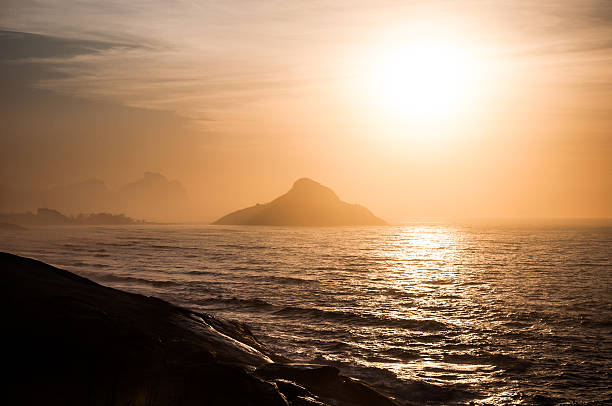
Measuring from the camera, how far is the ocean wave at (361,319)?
25.2 meters

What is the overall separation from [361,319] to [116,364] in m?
19.9

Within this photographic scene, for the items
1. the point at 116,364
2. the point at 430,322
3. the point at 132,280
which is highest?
the point at 116,364

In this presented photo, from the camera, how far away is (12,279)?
11859mm

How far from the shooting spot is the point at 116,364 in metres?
9.30

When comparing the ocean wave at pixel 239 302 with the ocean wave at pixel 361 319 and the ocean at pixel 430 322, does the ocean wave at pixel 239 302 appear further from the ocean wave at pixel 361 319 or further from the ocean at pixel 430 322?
the ocean wave at pixel 361 319

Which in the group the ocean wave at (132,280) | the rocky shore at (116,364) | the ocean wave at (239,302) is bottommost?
the ocean wave at (132,280)

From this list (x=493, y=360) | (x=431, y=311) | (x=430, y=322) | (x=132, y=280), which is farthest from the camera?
(x=132, y=280)

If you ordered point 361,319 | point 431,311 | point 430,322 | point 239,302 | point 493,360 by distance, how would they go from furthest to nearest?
1. point 239,302
2. point 431,311
3. point 361,319
4. point 430,322
5. point 493,360

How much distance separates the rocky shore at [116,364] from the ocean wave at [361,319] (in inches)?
546

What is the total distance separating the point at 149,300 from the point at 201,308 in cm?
1473

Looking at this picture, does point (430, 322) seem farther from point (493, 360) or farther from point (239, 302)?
point (239, 302)

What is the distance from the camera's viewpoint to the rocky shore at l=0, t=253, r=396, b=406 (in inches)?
333

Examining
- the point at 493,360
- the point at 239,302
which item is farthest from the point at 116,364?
the point at 239,302

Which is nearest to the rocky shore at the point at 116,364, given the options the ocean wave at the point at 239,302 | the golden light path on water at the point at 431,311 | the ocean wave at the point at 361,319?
the golden light path on water at the point at 431,311
